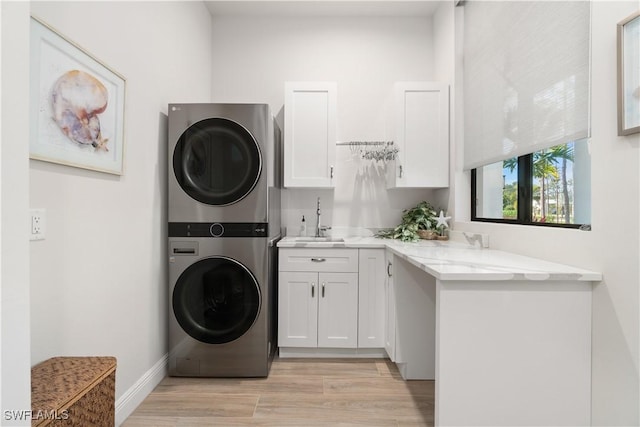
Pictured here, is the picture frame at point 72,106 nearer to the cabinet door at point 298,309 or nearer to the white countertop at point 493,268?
the cabinet door at point 298,309

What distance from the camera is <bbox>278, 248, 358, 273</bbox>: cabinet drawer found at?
2.45 metres

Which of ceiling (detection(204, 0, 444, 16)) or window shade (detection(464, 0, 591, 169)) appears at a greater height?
ceiling (detection(204, 0, 444, 16))

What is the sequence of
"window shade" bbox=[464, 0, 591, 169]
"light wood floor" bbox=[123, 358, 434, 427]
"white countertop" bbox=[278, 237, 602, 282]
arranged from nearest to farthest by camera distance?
"white countertop" bbox=[278, 237, 602, 282] → "window shade" bbox=[464, 0, 591, 169] → "light wood floor" bbox=[123, 358, 434, 427]

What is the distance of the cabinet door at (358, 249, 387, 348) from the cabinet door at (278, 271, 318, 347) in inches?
13.4

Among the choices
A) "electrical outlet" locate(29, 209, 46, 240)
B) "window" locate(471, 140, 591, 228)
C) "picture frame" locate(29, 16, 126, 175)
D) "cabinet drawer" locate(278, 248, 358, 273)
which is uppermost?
"picture frame" locate(29, 16, 126, 175)

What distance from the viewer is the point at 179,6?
239cm

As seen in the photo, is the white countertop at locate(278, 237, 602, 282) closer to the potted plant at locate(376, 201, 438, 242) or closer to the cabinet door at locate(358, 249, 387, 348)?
the cabinet door at locate(358, 249, 387, 348)

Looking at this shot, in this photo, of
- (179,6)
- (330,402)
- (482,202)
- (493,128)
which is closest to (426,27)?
(493,128)

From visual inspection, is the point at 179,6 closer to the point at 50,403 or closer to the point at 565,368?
the point at 50,403

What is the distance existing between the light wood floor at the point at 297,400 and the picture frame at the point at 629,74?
5.44ft

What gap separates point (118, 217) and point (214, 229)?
59cm

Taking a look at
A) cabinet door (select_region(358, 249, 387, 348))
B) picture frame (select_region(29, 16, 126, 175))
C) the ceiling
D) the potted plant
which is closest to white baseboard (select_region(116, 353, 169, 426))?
picture frame (select_region(29, 16, 126, 175))

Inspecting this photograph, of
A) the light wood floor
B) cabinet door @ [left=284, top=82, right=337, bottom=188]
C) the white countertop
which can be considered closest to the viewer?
the white countertop

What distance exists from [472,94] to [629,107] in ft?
4.52
